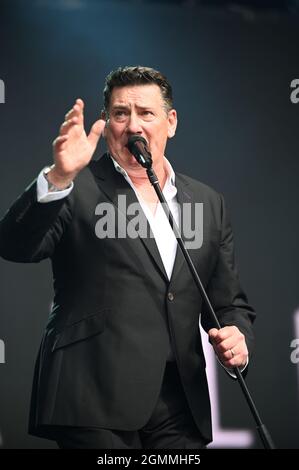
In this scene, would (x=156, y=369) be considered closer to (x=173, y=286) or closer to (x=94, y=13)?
(x=173, y=286)

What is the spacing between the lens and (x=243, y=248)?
12.1 ft

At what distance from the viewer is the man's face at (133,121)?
2.25 meters

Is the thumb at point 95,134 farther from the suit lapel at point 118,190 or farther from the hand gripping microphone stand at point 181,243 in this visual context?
the suit lapel at point 118,190

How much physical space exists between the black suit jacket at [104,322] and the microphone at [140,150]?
161 mm

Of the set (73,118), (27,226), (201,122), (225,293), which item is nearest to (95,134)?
(73,118)

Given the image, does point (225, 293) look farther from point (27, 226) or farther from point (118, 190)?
point (27, 226)

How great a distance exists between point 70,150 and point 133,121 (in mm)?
407

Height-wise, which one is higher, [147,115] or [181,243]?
[147,115]

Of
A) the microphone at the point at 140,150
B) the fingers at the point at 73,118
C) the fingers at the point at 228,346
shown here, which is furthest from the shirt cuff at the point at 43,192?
the fingers at the point at 228,346

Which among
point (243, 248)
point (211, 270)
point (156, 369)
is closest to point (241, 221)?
point (243, 248)

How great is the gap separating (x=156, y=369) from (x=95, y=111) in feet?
5.71

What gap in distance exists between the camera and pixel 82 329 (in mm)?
2041

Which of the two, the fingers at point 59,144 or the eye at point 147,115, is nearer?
the fingers at point 59,144

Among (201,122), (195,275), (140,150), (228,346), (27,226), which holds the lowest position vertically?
(228,346)
